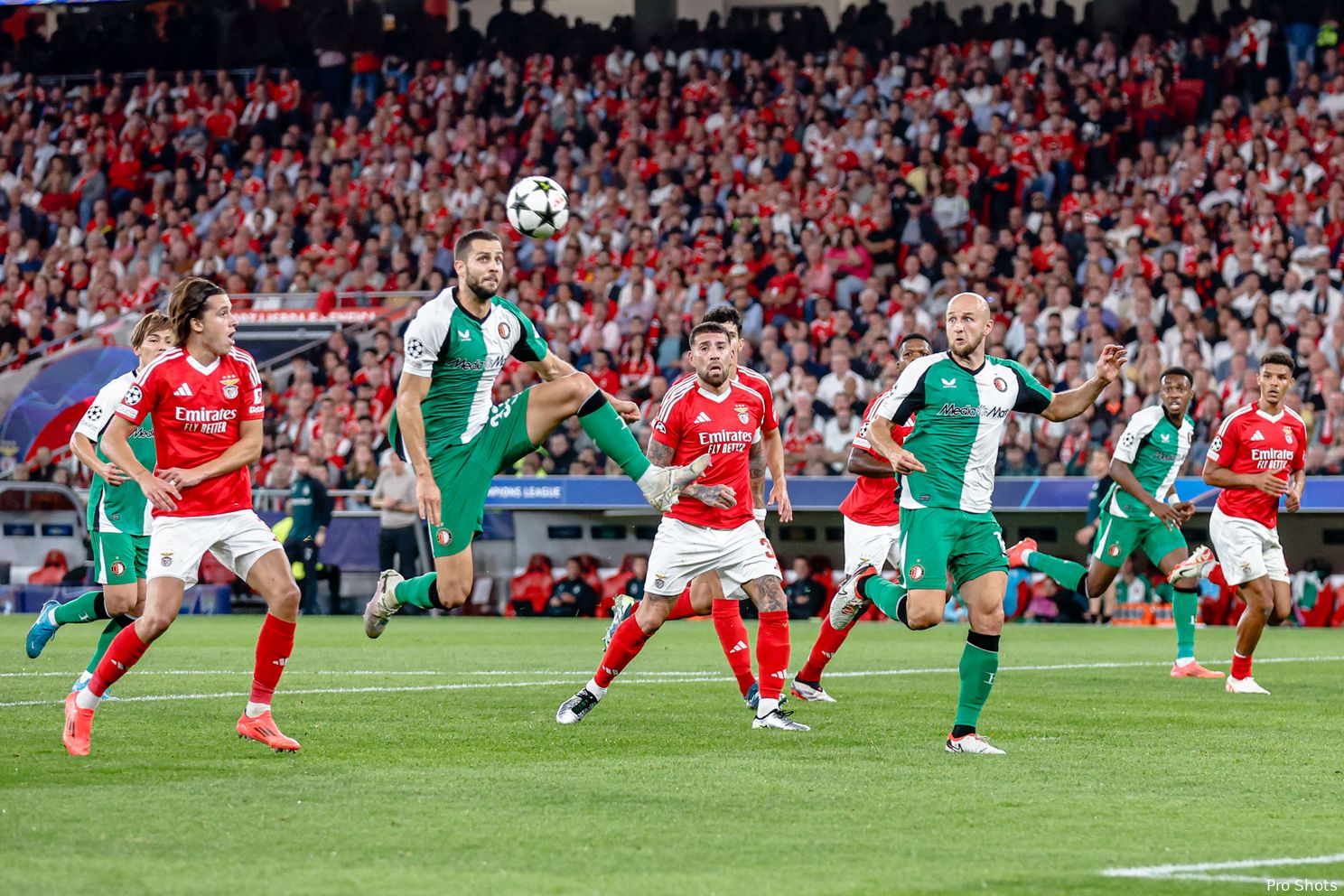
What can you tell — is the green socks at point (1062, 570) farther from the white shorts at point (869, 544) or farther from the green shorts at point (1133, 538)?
A: the white shorts at point (869, 544)

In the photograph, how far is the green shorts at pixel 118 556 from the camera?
38.6 feet

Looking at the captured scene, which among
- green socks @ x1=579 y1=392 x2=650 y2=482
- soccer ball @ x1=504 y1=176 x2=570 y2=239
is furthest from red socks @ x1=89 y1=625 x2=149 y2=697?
soccer ball @ x1=504 y1=176 x2=570 y2=239

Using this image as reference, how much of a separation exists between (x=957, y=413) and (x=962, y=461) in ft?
0.88

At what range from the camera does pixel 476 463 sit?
33.4ft

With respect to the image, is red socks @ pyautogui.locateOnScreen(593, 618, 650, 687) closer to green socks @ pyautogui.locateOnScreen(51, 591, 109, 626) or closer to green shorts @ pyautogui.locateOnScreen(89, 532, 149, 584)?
green shorts @ pyautogui.locateOnScreen(89, 532, 149, 584)

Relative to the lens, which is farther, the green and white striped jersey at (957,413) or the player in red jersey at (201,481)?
the green and white striped jersey at (957,413)

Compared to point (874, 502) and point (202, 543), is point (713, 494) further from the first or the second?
point (874, 502)

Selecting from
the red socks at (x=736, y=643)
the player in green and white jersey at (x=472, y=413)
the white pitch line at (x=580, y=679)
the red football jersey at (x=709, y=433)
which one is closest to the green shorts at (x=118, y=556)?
the white pitch line at (x=580, y=679)

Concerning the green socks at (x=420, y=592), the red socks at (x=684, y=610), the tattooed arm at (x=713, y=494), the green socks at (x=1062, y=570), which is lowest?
the green socks at (x=1062, y=570)

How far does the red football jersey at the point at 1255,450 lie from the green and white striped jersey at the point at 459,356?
20.0 feet

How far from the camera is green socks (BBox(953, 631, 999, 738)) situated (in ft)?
29.4

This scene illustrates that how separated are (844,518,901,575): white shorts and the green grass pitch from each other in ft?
3.00

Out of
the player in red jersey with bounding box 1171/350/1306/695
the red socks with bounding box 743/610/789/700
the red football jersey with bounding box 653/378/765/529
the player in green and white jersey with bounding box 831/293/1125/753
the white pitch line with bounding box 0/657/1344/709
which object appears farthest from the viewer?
the player in red jersey with bounding box 1171/350/1306/695

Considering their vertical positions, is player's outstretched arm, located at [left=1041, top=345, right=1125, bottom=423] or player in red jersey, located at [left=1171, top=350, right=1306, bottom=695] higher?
player's outstretched arm, located at [left=1041, top=345, right=1125, bottom=423]
